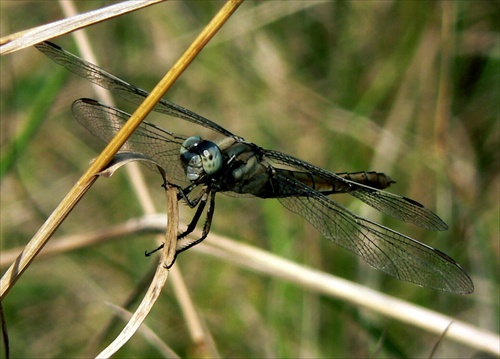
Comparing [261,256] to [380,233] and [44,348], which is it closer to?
[380,233]

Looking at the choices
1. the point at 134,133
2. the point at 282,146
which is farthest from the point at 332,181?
the point at 282,146

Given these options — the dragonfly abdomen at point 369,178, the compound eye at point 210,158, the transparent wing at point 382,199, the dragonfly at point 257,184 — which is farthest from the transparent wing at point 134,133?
the dragonfly abdomen at point 369,178

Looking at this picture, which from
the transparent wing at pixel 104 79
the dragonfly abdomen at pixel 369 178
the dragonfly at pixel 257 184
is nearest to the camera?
the transparent wing at pixel 104 79

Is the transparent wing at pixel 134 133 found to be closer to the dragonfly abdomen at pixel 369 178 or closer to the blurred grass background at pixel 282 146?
the blurred grass background at pixel 282 146

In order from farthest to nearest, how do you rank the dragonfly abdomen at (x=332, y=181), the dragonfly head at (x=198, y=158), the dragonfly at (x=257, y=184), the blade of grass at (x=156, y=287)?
the dragonfly abdomen at (x=332, y=181), the dragonfly head at (x=198, y=158), the dragonfly at (x=257, y=184), the blade of grass at (x=156, y=287)

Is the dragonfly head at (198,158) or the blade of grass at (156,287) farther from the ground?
the dragonfly head at (198,158)

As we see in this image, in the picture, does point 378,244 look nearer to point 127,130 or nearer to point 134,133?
point 134,133

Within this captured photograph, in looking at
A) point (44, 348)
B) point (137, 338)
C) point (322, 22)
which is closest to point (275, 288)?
point (137, 338)
